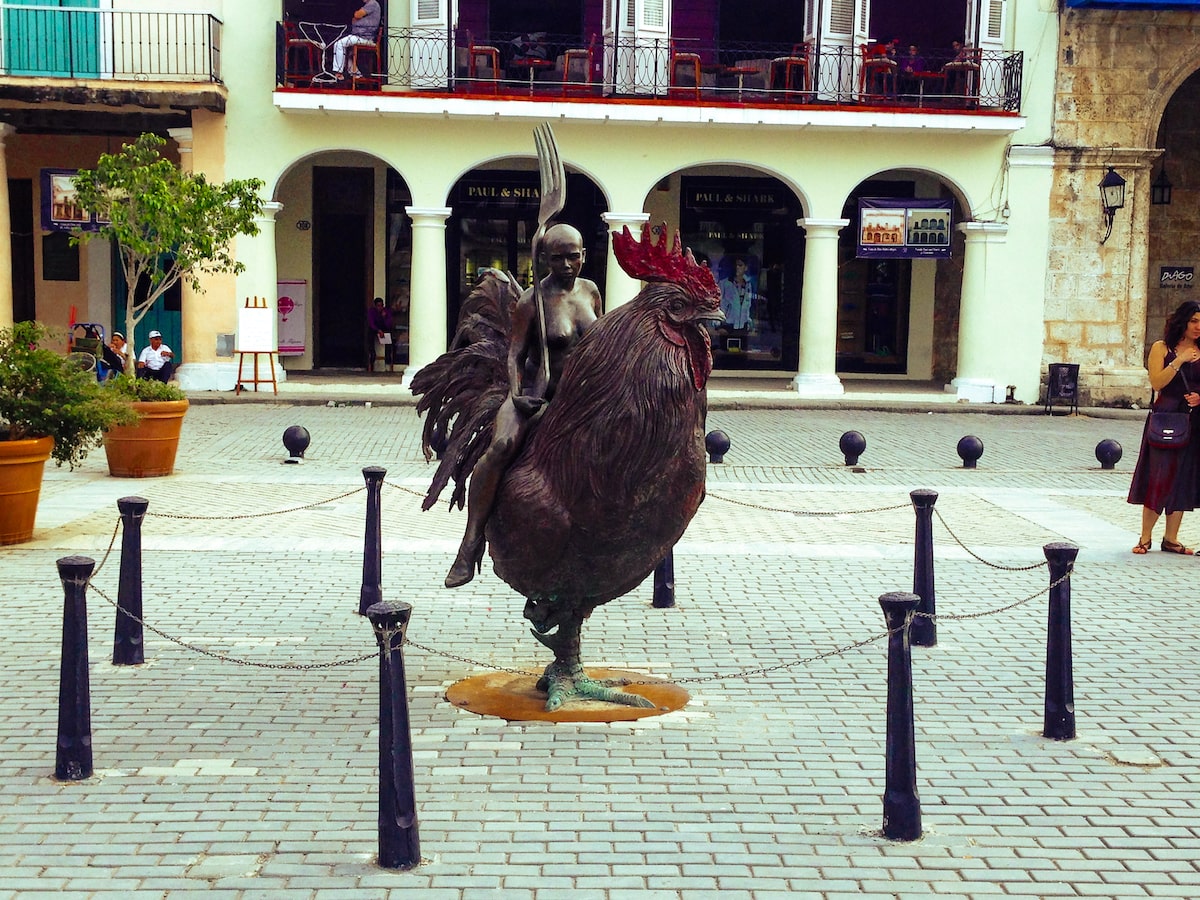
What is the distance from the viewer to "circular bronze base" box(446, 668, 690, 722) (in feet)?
21.7

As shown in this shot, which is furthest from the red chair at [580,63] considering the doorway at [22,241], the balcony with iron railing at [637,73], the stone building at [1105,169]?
the doorway at [22,241]

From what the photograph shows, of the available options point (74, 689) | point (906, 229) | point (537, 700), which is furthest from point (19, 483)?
point (906, 229)

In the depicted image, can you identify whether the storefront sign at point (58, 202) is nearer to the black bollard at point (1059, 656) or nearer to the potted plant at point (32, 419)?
the potted plant at point (32, 419)

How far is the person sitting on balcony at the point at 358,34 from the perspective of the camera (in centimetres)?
2261

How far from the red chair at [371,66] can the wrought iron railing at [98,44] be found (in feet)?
7.39

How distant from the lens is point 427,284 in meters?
23.7

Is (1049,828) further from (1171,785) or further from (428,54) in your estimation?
(428,54)

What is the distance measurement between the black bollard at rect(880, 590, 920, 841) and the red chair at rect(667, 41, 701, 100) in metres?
18.9

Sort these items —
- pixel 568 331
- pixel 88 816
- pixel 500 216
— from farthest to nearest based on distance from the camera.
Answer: pixel 500 216 → pixel 568 331 → pixel 88 816

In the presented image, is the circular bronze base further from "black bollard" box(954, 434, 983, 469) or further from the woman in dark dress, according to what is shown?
"black bollard" box(954, 434, 983, 469)

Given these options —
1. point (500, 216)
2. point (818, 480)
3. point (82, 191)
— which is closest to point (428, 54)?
point (500, 216)

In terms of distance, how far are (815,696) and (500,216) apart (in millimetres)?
20584

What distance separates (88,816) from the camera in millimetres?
5289

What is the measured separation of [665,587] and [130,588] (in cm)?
336
